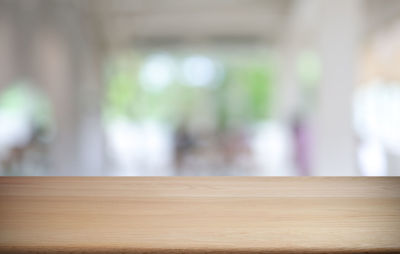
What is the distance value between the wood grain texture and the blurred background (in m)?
2.54

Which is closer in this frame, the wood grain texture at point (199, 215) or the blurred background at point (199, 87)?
the wood grain texture at point (199, 215)

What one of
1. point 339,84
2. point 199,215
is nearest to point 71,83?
point 339,84

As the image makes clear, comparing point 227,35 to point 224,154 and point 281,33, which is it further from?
point 224,154

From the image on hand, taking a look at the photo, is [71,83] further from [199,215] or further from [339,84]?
[199,215]

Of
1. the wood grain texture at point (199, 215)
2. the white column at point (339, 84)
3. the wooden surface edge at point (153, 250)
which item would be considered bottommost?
the wooden surface edge at point (153, 250)

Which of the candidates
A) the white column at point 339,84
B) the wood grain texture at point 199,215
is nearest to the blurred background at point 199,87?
the white column at point 339,84

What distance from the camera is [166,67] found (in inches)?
282

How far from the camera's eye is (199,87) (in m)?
7.64

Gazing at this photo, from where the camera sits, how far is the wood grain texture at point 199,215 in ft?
0.79

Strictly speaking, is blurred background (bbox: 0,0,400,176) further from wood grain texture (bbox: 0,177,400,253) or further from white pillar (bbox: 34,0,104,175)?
wood grain texture (bbox: 0,177,400,253)

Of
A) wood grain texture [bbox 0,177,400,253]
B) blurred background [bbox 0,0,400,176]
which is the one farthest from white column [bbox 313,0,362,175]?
wood grain texture [bbox 0,177,400,253]

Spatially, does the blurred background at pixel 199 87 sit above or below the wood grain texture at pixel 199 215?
above

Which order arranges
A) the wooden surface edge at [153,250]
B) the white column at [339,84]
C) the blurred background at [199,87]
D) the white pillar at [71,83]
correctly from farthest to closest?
1. the white pillar at [71,83]
2. the blurred background at [199,87]
3. the white column at [339,84]
4. the wooden surface edge at [153,250]

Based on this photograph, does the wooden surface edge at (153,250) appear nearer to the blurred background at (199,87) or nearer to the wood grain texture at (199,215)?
the wood grain texture at (199,215)
